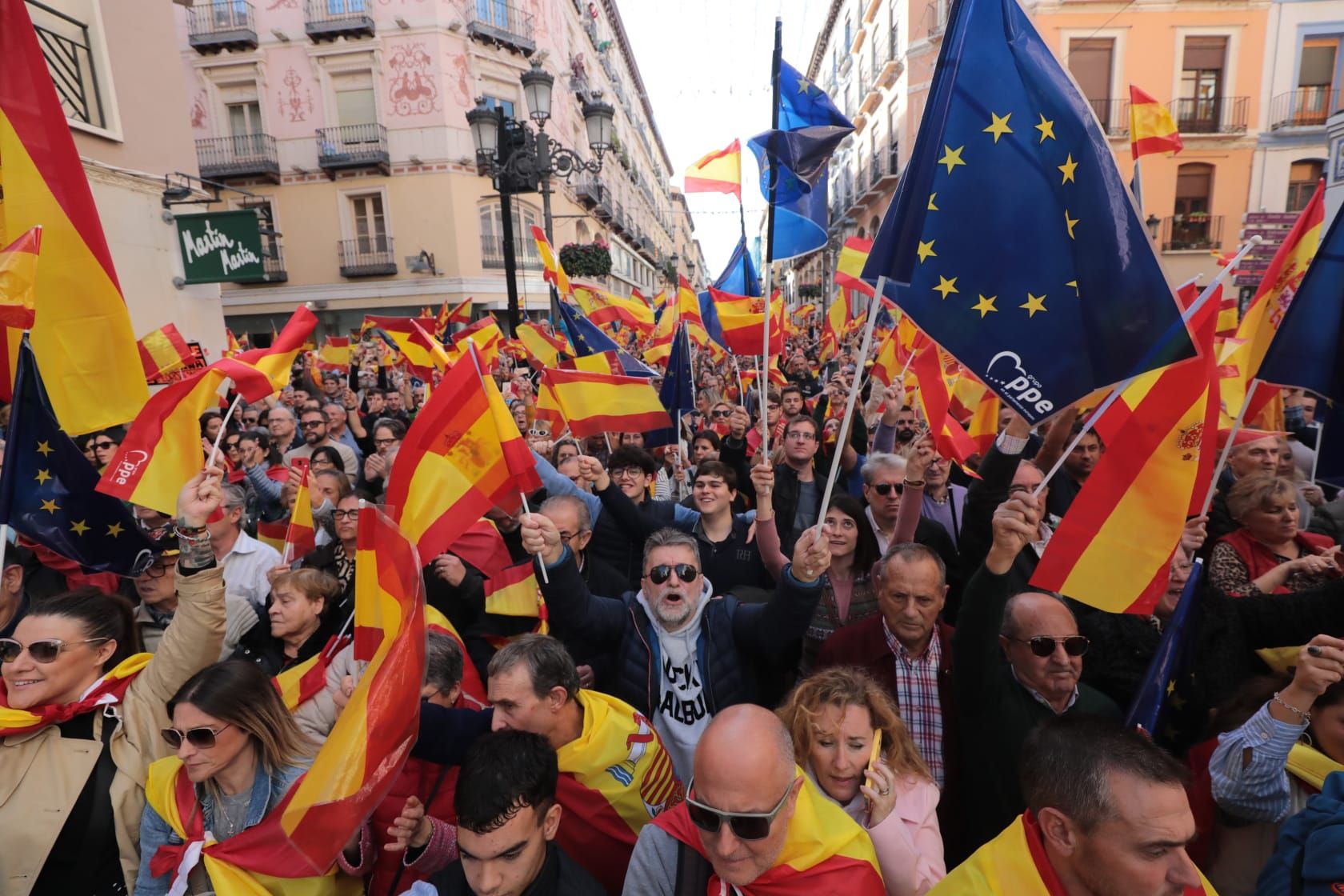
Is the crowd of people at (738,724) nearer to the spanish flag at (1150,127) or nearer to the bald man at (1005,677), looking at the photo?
the bald man at (1005,677)

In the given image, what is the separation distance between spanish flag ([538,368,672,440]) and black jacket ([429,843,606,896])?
3.27m

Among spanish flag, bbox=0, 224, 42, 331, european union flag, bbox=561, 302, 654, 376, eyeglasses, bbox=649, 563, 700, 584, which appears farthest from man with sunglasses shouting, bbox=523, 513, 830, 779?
european union flag, bbox=561, 302, 654, 376

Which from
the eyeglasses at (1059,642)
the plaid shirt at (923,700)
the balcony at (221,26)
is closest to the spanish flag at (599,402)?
the plaid shirt at (923,700)

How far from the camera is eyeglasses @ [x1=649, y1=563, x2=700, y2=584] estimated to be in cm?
270

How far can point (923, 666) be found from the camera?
100 inches

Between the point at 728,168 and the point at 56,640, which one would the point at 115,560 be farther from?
the point at 728,168

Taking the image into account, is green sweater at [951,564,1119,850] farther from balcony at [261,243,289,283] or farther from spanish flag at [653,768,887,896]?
balcony at [261,243,289,283]

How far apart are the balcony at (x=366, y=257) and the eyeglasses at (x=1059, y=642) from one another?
2551cm

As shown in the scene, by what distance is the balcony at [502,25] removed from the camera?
77.9 feet

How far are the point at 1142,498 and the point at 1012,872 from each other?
4.97 ft

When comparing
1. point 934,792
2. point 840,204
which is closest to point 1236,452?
point 934,792

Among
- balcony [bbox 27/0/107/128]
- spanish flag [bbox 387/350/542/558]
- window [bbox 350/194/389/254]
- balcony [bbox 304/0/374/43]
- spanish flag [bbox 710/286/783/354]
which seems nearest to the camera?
spanish flag [bbox 387/350/542/558]

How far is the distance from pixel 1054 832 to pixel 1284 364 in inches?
90.9

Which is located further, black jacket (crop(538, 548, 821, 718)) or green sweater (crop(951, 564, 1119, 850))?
black jacket (crop(538, 548, 821, 718))
